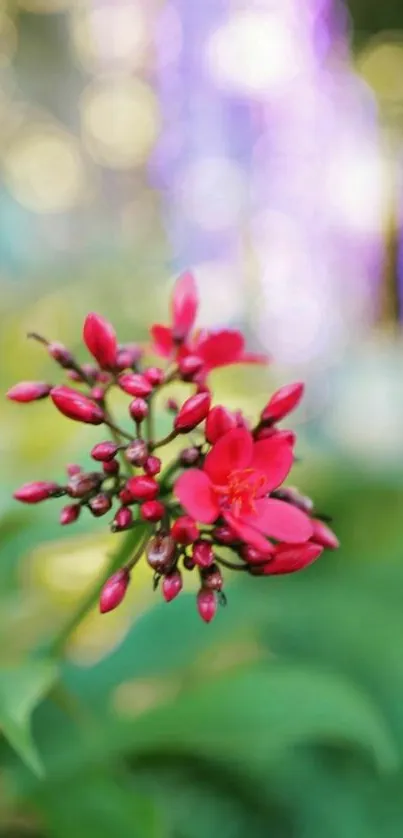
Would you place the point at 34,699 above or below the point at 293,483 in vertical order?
above

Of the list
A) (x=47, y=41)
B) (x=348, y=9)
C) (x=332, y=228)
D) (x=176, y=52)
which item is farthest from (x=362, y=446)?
(x=47, y=41)

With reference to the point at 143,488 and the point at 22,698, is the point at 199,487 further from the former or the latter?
the point at 22,698

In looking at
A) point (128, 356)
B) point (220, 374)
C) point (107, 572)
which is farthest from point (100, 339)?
point (220, 374)

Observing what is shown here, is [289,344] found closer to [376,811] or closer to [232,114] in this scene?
[232,114]

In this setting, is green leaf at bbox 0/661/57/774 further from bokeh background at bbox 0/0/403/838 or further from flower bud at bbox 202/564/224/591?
flower bud at bbox 202/564/224/591

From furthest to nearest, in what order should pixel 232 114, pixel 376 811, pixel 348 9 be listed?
pixel 348 9 → pixel 232 114 → pixel 376 811

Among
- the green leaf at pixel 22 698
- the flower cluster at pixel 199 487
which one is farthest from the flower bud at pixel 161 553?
the green leaf at pixel 22 698

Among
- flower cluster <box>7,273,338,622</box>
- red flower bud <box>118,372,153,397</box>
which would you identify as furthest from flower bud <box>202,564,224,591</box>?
red flower bud <box>118,372,153,397</box>
